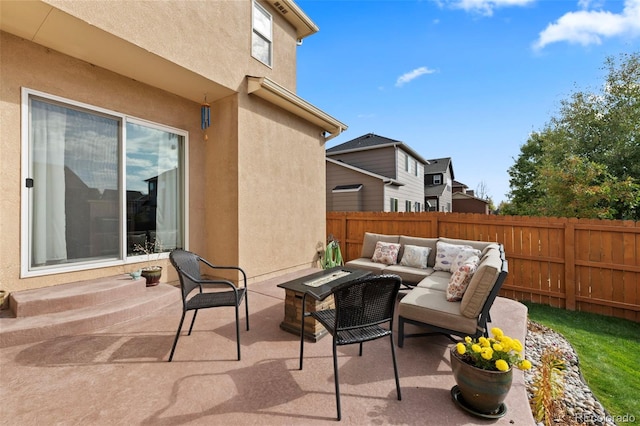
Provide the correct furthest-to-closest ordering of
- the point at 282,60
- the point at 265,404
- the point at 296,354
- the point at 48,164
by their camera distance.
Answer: the point at 282,60
the point at 48,164
the point at 296,354
the point at 265,404

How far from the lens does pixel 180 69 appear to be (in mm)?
4383

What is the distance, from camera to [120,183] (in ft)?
14.9

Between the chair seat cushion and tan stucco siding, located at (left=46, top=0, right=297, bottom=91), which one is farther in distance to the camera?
tan stucco siding, located at (left=46, top=0, right=297, bottom=91)

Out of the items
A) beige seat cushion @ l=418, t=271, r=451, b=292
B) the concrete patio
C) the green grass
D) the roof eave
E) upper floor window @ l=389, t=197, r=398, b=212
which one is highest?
the roof eave

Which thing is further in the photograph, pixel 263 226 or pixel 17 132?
pixel 263 226

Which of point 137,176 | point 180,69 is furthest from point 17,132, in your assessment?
point 180,69

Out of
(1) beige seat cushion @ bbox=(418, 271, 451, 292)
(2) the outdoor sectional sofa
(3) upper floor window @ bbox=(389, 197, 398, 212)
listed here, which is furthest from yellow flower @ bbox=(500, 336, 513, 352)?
(3) upper floor window @ bbox=(389, 197, 398, 212)

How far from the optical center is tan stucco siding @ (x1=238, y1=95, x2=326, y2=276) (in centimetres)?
546

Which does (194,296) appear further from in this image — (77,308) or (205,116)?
(205,116)

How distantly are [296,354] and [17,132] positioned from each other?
4763mm

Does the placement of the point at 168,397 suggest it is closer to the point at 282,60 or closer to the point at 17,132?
the point at 17,132

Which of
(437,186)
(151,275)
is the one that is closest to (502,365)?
(151,275)

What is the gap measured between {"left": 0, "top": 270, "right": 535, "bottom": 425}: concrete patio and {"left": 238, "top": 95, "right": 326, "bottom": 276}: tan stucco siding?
247cm

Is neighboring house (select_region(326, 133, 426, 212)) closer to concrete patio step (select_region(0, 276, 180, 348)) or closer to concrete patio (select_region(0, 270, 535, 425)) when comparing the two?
concrete patio (select_region(0, 270, 535, 425))
